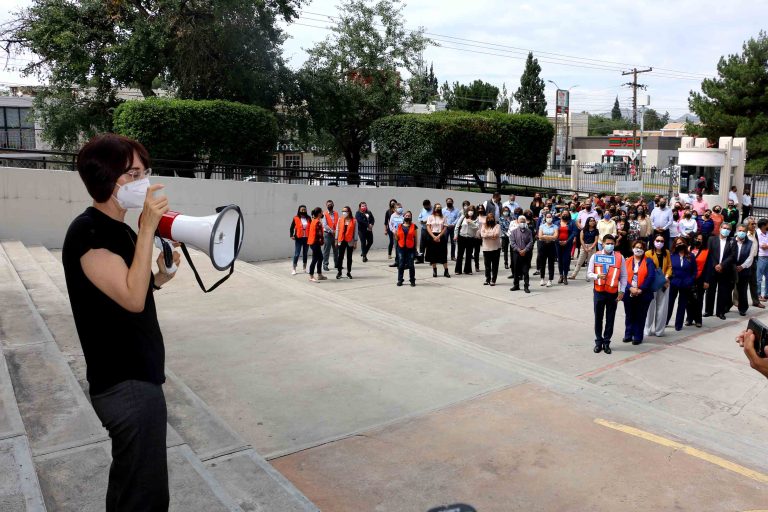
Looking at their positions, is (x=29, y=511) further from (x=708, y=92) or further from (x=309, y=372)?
(x=708, y=92)

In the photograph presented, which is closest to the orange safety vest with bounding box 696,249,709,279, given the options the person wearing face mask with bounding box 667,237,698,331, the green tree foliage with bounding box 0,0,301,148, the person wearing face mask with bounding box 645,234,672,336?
the person wearing face mask with bounding box 667,237,698,331

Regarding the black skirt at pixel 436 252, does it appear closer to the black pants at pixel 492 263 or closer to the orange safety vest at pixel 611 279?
the black pants at pixel 492 263

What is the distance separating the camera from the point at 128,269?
2373 mm

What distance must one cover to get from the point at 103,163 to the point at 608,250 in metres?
8.14

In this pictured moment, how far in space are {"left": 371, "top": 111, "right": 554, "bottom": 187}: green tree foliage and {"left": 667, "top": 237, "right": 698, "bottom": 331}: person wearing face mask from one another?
12528mm

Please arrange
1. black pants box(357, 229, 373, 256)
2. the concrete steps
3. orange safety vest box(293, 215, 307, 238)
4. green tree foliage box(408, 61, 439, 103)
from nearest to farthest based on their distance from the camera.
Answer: the concrete steps
orange safety vest box(293, 215, 307, 238)
black pants box(357, 229, 373, 256)
green tree foliage box(408, 61, 439, 103)

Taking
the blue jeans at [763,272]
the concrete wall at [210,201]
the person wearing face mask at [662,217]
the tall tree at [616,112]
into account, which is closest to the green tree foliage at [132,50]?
the concrete wall at [210,201]

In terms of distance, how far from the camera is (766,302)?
43.6 ft

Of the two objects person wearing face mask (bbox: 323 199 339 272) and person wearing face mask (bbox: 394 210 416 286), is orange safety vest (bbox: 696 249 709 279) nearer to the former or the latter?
person wearing face mask (bbox: 394 210 416 286)

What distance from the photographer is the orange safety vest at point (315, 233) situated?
45.7 feet

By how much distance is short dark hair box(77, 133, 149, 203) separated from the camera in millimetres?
2428

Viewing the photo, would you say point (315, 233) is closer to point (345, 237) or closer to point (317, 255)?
point (317, 255)

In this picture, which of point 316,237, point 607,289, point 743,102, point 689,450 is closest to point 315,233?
point 316,237

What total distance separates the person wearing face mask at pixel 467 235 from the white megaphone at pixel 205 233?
12733 mm
